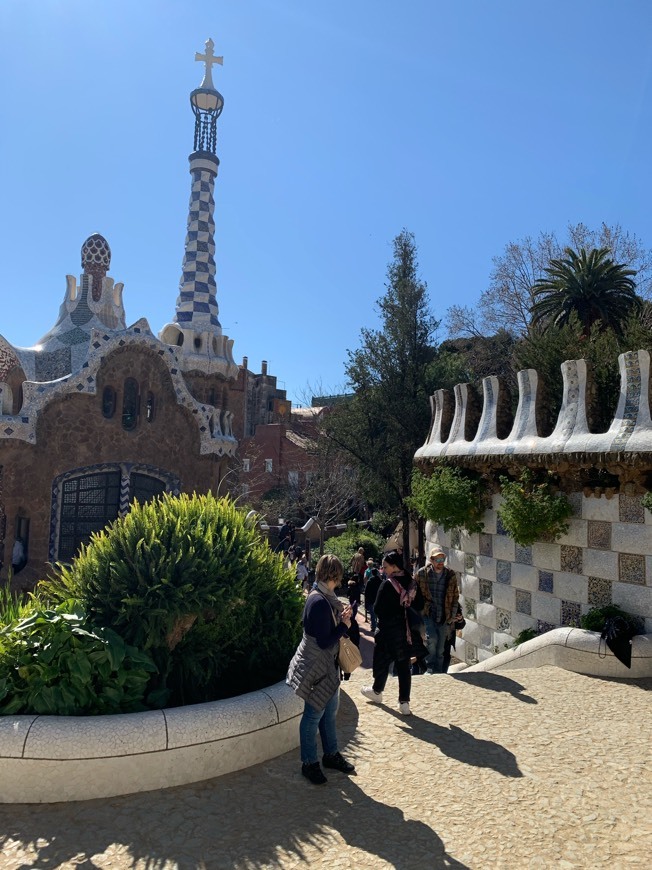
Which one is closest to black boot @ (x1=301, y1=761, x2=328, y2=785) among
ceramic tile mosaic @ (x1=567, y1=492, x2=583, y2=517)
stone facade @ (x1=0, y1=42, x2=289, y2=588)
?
ceramic tile mosaic @ (x1=567, y1=492, x2=583, y2=517)

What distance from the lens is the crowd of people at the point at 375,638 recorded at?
4.29 m

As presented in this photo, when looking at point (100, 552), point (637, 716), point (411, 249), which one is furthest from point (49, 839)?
point (411, 249)

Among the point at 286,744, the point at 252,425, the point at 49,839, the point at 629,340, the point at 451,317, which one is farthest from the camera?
the point at 252,425

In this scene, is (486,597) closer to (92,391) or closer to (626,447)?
(626,447)

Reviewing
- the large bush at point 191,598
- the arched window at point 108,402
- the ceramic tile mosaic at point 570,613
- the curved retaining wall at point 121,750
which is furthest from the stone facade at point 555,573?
the arched window at point 108,402

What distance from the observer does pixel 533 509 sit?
28.2 feet

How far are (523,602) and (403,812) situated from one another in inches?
230

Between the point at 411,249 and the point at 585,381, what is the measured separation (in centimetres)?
1631

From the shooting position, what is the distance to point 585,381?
8664 millimetres

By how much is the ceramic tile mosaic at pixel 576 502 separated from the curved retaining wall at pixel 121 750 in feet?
17.4

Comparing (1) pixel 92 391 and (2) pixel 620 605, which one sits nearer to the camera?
(2) pixel 620 605

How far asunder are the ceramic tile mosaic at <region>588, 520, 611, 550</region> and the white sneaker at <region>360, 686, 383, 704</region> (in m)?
3.67

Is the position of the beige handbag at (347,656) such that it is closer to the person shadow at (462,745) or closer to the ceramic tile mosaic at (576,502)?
the person shadow at (462,745)

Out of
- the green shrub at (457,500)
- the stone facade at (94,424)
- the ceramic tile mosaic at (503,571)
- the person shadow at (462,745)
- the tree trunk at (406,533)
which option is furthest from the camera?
the tree trunk at (406,533)
